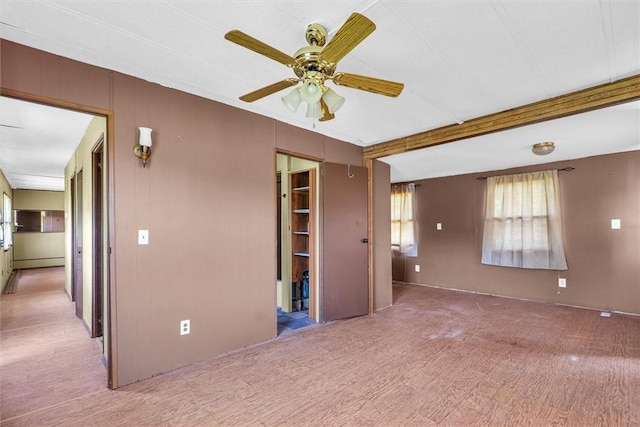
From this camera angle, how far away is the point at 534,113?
2.64 m

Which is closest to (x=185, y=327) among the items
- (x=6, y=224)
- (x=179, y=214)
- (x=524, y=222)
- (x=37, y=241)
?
(x=179, y=214)

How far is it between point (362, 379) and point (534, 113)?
8.83 feet

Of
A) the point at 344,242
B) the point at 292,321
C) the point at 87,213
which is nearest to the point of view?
the point at 87,213

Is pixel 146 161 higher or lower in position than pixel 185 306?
higher

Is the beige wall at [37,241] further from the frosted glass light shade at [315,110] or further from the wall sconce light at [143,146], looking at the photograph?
the frosted glass light shade at [315,110]

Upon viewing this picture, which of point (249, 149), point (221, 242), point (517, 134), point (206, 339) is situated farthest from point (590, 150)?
point (206, 339)

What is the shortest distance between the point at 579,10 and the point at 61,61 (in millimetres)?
3071

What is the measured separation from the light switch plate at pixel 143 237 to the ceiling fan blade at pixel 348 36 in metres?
1.83

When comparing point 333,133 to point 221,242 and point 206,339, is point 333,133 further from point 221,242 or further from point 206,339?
point 206,339

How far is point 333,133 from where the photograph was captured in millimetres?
3586

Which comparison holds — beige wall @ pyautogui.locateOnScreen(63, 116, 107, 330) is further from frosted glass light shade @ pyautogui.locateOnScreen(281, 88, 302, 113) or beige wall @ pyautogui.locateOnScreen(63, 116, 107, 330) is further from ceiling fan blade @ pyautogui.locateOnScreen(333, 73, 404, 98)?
ceiling fan blade @ pyautogui.locateOnScreen(333, 73, 404, 98)

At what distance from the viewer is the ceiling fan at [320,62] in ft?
4.30

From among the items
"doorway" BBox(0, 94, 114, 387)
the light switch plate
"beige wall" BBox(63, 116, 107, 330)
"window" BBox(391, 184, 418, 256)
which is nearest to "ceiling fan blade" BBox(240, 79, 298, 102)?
"doorway" BBox(0, 94, 114, 387)

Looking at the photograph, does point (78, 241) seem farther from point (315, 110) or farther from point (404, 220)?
point (404, 220)
